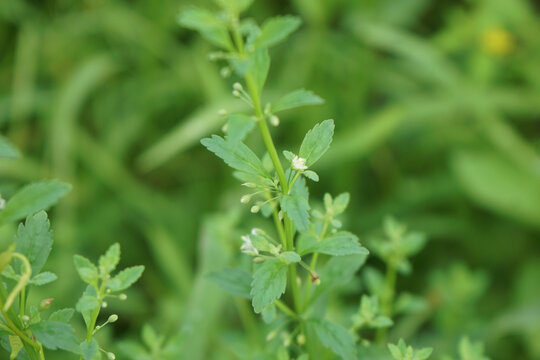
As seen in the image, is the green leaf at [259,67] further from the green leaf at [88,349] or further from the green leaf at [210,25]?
the green leaf at [88,349]

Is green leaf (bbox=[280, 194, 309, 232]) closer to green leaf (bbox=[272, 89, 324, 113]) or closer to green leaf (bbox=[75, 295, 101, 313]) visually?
green leaf (bbox=[272, 89, 324, 113])

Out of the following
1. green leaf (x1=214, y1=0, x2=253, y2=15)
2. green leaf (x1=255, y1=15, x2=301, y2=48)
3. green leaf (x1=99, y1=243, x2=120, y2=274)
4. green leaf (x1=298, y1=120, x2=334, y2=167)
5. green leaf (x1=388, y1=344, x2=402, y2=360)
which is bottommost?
green leaf (x1=388, y1=344, x2=402, y2=360)

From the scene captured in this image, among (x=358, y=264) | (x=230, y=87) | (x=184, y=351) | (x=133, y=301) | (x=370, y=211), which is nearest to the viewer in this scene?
(x=358, y=264)

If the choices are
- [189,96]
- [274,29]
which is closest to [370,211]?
[189,96]

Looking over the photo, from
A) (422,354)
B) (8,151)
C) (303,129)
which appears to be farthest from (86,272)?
(303,129)

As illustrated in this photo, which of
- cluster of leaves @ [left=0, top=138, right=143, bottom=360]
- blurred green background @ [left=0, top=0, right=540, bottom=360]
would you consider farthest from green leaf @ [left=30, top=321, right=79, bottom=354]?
blurred green background @ [left=0, top=0, right=540, bottom=360]

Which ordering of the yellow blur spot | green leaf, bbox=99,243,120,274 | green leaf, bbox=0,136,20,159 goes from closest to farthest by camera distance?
green leaf, bbox=0,136,20,159, green leaf, bbox=99,243,120,274, the yellow blur spot

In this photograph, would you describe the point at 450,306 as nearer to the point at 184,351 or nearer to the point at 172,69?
the point at 184,351
